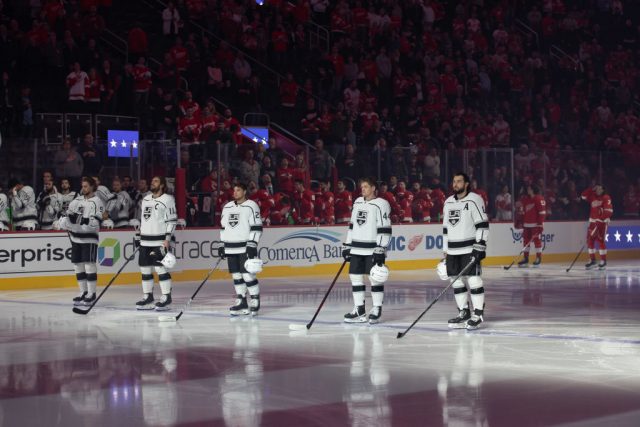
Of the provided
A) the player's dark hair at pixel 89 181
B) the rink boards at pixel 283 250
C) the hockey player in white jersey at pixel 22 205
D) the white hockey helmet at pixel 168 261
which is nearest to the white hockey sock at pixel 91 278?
the player's dark hair at pixel 89 181

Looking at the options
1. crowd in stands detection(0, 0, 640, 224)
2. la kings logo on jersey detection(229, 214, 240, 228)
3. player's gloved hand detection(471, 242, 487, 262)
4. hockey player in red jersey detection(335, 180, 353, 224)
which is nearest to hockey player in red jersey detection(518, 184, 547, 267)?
crowd in stands detection(0, 0, 640, 224)

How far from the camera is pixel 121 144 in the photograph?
19.0 meters

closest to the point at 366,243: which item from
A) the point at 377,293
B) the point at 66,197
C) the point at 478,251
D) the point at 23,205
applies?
the point at 377,293

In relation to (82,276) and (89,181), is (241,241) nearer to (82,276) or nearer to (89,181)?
(89,181)

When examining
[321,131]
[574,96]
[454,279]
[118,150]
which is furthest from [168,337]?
A: [574,96]

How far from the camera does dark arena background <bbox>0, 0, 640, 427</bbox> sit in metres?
8.27

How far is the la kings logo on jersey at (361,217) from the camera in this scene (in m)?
13.0

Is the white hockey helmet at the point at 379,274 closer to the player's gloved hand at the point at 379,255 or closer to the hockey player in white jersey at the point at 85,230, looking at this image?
the player's gloved hand at the point at 379,255

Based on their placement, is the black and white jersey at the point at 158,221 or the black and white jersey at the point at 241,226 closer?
the black and white jersey at the point at 241,226

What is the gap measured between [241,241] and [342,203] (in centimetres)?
841

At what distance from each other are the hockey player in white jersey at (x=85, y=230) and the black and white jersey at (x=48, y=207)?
298cm

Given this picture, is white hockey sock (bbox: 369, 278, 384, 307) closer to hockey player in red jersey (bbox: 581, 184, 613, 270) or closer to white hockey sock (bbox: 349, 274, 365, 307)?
white hockey sock (bbox: 349, 274, 365, 307)

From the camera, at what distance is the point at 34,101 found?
21.3m

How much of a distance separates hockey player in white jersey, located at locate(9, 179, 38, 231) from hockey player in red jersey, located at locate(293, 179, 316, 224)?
5.34 meters
